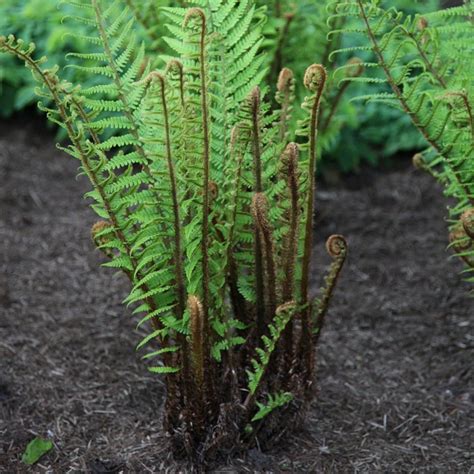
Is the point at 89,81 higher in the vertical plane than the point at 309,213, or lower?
lower

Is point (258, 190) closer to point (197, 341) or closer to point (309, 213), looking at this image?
point (309, 213)

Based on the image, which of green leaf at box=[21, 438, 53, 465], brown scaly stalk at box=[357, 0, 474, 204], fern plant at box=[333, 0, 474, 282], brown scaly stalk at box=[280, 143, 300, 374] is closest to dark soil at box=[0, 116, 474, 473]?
green leaf at box=[21, 438, 53, 465]

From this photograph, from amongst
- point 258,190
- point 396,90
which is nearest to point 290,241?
point 258,190

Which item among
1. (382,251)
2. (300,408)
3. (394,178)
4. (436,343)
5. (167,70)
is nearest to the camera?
(167,70)

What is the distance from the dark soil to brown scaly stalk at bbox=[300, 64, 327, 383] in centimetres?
30

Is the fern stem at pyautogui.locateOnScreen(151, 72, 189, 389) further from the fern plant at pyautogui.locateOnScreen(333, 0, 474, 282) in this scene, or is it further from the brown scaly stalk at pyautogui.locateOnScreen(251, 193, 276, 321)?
the fern plant at pyautogui.locateOnScreen(333, 0, 474, 282)

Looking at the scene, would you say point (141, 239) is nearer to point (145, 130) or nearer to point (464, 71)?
point (145, 130)

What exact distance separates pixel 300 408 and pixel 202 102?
1052 millimetres

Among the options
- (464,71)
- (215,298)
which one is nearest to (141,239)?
(215,298)

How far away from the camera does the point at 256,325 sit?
2.48m

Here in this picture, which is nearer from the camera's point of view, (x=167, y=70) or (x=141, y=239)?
(x=167, y=70)

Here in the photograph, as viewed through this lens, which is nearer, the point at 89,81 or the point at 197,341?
the point at 197,341

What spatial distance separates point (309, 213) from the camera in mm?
2346

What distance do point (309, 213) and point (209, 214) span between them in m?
0.28
